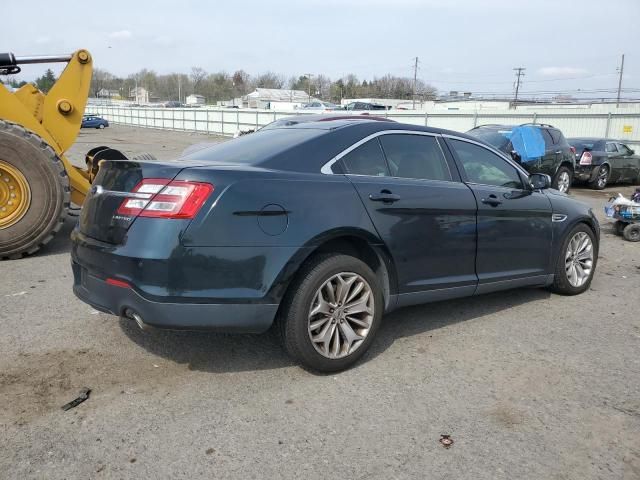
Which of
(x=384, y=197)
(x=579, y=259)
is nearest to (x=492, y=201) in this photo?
(x=384, y=197)

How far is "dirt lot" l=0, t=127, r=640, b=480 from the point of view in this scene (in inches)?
107

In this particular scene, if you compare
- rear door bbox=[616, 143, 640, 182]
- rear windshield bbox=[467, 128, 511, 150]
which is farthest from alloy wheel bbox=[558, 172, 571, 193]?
rear door bbox=[616, 143, 640, 182]

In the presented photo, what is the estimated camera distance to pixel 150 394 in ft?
10.9

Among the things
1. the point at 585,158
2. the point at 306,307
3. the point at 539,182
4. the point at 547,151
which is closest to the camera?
the point at 306,307

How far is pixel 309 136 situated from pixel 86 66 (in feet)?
16.1

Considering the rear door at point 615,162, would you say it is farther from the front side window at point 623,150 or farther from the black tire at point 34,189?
the black tire at point 34,189

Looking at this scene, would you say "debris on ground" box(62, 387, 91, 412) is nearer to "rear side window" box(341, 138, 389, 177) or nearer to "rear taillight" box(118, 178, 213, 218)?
"rear taillight" box(118, 178, 213, 218)

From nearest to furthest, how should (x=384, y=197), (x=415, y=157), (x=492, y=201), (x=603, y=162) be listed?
(x=384, y=197) < (x=415, y=157) < (x=492, y=201) < (x=603, y=162)

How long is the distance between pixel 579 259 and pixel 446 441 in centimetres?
335

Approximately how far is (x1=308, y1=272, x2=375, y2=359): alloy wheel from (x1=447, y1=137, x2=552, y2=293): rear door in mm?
1243

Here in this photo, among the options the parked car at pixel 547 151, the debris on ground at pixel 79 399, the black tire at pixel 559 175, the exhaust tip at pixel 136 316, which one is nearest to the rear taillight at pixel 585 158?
the parked car at pixel 547 151

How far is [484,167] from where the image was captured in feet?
15.7

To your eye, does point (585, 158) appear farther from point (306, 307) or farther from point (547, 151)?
point (306, 307)

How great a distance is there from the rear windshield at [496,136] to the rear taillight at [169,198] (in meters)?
9.93
